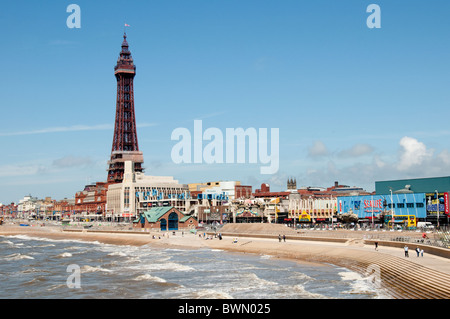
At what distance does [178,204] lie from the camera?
532ft

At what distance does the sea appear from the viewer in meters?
A: 37.2

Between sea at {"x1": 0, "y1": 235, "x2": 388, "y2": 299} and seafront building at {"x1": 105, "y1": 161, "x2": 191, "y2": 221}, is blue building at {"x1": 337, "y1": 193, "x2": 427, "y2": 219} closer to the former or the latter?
sea at {"x1": 0, "y1": 235, "x2": 388, "y2": 299}

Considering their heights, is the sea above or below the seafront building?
below

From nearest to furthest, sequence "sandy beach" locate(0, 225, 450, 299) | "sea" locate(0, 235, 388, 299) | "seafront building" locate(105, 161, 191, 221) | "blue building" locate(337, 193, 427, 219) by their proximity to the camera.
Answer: "sandy beach" locate(0, 225, 450, 299) < "sea" locate(0, 235, 388, 299) < "blue building" locate(337, 193, 427, 219) < "seafront building" locate(105, 161, 191, 221)

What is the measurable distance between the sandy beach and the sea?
5.47ft

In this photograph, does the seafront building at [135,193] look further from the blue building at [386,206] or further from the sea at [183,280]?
the sea at [183,280]

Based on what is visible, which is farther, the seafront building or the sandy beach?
the seafront building

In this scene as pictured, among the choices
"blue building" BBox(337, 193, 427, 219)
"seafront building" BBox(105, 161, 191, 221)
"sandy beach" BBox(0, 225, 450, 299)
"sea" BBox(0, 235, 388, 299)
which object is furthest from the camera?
"seafront building" BBox(105, 161, 191, 221)

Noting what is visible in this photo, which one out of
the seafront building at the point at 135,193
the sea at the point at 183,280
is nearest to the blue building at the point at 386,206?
the sea at the point at 183,280

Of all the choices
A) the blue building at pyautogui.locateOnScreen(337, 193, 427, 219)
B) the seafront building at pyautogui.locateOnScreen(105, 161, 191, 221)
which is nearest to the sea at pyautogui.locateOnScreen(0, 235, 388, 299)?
the blue building at pyautogui.locateOnScreen(337, 193, 427, 219)

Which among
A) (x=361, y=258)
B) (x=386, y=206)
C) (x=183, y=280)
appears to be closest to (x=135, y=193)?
(x=386, y=206)

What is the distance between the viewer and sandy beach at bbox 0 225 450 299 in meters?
32.7
